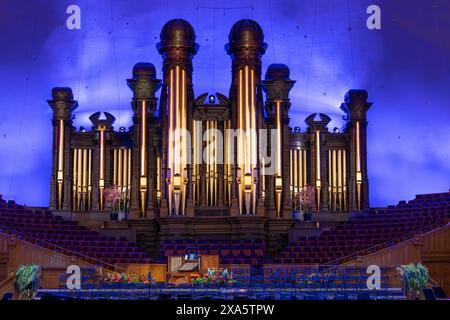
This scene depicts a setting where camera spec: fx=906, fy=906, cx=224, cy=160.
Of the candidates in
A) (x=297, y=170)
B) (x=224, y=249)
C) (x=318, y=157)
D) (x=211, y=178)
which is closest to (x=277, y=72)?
(x=318, y=157)

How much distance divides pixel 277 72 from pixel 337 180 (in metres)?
2.47

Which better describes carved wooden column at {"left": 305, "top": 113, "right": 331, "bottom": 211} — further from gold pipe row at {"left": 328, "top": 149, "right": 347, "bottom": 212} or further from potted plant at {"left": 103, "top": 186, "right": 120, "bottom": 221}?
potted plant at {"left": 103, "top": 186, "right": 120, "bottom": 221}

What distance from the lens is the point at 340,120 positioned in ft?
63.1

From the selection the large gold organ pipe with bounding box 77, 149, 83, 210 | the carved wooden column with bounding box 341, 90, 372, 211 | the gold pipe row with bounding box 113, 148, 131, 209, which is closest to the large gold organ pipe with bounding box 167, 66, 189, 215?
the gold pipe row with bounding box 113, 148, 131, 209

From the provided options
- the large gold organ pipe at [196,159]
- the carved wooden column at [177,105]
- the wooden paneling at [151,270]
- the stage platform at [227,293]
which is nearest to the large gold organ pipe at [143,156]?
the carved wooden column at [177,105]

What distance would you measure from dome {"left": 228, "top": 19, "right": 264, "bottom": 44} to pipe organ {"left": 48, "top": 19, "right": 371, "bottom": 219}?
0.02 metres

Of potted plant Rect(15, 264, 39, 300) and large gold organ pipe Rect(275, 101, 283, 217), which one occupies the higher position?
large gold organ pipe Rect(275, 101, 283, 217)

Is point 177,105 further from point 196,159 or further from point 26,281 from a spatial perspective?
point 26,281

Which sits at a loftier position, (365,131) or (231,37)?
(231,37)

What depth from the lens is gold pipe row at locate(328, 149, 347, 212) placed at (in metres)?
18.1

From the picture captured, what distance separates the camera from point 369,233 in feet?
53.5

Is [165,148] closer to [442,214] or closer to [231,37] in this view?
[231,37]
